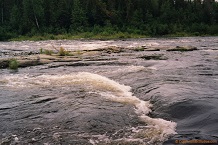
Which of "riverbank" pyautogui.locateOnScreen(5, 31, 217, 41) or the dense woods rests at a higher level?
the dense woods

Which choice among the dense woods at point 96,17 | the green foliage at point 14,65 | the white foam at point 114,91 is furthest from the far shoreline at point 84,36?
the white foam at point 114,91

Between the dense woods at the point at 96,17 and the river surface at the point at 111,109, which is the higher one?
the dense woods at the point at 96,17

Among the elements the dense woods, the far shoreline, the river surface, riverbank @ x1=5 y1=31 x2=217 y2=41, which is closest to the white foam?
the river surface

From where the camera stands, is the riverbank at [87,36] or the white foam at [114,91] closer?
the white foam at [114,91]

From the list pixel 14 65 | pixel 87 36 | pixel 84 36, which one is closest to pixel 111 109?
pixel 14 65

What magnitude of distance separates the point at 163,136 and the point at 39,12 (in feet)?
218

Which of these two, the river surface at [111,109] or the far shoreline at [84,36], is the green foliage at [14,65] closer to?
the river surface at [111,109]

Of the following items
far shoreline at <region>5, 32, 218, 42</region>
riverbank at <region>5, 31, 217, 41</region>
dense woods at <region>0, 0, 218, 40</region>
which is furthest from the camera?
dense woods at <region>0, 0, 218, 40</region>

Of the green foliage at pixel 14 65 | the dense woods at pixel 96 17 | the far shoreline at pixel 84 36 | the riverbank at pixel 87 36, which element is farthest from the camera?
the dense woods at pixel 96 17

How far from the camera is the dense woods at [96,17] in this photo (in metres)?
64.2

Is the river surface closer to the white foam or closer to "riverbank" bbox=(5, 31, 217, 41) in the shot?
the white foam

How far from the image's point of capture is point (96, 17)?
6938 cm

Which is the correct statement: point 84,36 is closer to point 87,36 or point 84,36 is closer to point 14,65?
point 87,36

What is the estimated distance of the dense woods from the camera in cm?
6419
